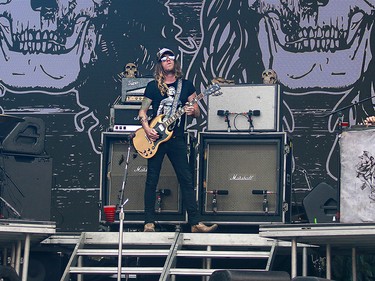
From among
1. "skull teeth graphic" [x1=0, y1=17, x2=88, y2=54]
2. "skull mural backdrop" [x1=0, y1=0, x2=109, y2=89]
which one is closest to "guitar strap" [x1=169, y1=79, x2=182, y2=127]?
"skull mural backdrop" [x1=0, y1=0, x2=109, y2=89]

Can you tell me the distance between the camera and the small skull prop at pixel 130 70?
10289mm

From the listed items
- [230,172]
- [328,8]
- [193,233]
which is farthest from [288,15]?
[193,233]

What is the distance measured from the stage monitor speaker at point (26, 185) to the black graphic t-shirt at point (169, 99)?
1242 mm

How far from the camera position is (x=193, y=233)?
9.26 metres

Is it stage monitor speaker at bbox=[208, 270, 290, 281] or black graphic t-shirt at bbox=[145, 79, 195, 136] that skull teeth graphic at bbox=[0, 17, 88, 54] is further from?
stage monitor speaker at bbox=[208, 270, 290, 281]

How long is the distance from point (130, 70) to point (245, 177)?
1600mm

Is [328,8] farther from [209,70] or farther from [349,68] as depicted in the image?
[209,70]

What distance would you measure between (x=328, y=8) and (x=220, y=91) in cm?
198

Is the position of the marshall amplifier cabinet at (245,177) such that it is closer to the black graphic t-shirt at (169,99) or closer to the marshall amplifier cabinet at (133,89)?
the black graphic t-shirt at (169,99)

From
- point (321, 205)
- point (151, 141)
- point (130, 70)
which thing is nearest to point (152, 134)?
point (151, 141)

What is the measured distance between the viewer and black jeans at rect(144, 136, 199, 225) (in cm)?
941

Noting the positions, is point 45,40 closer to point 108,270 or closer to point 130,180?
point 130,180

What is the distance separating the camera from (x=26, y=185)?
9922mm

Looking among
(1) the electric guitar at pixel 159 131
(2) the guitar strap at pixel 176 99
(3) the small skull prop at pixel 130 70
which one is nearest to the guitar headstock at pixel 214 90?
(1) the electric guitar at pixel 159 131
